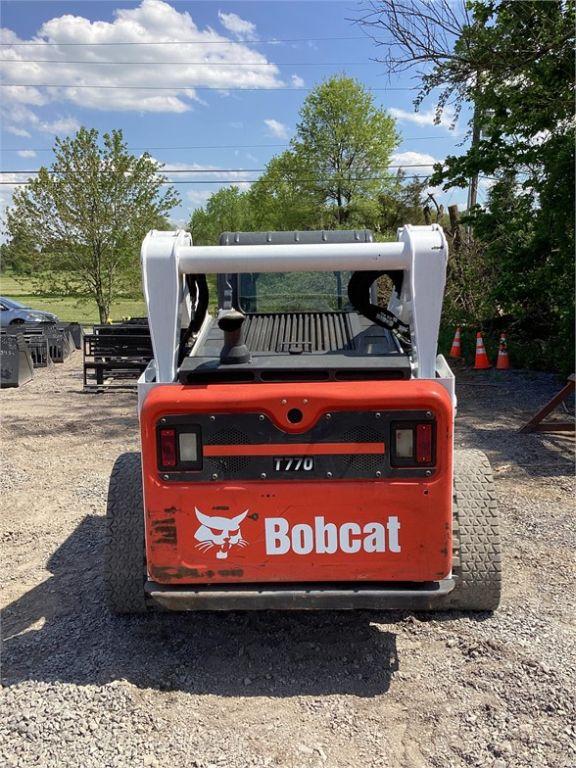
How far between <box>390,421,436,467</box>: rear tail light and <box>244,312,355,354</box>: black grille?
791mm

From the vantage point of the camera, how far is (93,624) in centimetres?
396

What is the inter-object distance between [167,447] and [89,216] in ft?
60.1

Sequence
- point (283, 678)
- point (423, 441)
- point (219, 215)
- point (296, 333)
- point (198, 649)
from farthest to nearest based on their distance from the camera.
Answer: point (219, 215) < point (296, 333) < point (198, 649) < point (283, 678) < point (423, 441)

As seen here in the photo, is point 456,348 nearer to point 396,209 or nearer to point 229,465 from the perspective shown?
point 229,465

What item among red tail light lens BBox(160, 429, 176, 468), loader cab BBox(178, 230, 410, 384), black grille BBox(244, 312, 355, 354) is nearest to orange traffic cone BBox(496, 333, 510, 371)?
loader cab BBox(178, 230, 410, 384)

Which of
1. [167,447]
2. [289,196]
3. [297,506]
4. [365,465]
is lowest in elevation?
[297,506]

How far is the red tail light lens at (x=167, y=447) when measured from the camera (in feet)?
10.5

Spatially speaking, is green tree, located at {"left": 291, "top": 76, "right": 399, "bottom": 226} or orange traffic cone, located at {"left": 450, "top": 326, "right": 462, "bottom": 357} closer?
orange traffic cone, located at {"left": 450, "top": 326, "right": 462, "bottom": 357}

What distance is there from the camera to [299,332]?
4340 millimetres

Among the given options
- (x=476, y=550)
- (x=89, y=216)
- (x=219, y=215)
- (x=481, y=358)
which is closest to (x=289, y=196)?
(x=89, y=216)

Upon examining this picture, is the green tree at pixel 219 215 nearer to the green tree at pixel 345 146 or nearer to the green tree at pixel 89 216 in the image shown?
the green tree at pixel 345 146

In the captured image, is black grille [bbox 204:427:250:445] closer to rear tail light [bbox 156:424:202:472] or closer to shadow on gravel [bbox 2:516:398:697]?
rear tail light [bbox 156:424:202:472]

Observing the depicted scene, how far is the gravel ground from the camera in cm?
291

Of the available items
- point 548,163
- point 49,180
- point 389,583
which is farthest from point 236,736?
point 49,180
